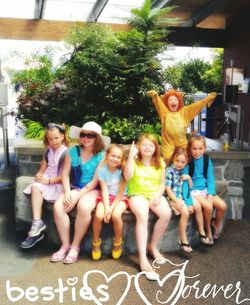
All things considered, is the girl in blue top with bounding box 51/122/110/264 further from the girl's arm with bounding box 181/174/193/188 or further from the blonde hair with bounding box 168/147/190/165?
the girl's arm with bounding box 181/174/193/188

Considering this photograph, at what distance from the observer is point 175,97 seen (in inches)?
161

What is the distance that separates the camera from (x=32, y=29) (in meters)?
10.1

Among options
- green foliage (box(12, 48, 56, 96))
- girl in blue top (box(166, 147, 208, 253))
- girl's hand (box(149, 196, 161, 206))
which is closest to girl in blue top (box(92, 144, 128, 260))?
girl's hand (box(149, 196, 161, 206))

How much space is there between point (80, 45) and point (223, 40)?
6970 mm

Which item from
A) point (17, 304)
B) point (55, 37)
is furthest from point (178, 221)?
point (55, 37)

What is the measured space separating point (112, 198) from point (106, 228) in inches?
10.6

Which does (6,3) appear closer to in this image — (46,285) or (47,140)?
(47,140)

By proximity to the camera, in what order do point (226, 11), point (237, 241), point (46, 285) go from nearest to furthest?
1. point (46, 285)
2. point (237, 241)
3. point (226, 11)

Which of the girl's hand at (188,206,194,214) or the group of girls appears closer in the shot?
the group of girls

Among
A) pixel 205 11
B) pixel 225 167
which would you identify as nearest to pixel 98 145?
pixel 225 167

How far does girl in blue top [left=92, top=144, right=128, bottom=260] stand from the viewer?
3283 mm

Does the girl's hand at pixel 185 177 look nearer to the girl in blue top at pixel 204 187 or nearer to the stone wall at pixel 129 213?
the girl in blue top at pixel 204 187

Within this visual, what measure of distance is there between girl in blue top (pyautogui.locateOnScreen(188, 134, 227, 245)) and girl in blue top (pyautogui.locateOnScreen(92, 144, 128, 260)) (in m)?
0.72

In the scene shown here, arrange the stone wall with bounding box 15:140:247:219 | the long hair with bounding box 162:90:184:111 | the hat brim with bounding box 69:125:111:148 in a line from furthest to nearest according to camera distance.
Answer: the stone wall with bounding box 15:140:247:219
the long hair with bounding box 162:90:184:111
the hat brim with bounding box 69:125:111:148
